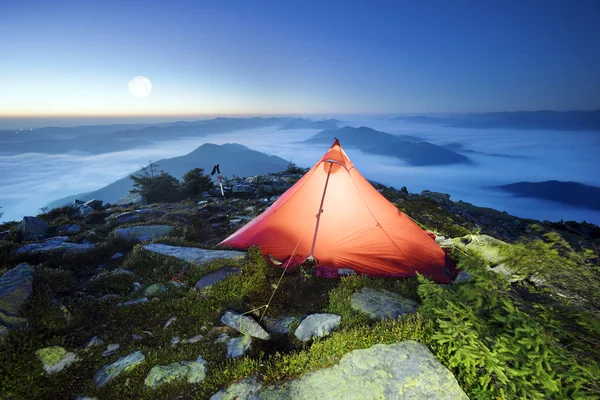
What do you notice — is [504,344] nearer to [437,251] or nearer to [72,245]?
[437,251]

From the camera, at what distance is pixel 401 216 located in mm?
8031

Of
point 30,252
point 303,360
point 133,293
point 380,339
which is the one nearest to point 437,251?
point 380,339

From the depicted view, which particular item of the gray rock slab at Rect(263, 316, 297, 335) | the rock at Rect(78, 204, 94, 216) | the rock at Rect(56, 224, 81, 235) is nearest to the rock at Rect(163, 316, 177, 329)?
the gray rock slab at Rect(263, 316, 297, 335)

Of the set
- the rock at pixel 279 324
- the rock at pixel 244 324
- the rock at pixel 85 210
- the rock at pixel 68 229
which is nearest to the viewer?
the rock at pixel 244 324

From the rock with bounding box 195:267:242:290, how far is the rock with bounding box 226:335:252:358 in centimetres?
173

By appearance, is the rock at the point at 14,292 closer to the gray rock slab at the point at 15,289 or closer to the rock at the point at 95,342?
the gray rock slab at the point at 15,289

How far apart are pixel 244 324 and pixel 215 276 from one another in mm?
1793

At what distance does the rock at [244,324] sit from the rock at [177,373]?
0.87 m

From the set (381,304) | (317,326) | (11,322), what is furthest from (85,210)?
(381,304)

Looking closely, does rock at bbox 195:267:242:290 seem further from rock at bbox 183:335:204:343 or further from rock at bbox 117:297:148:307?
rock at bbox 183:335:204:343

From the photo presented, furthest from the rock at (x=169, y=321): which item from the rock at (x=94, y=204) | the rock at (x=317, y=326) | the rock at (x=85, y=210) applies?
the rock at (x=94, y=204)

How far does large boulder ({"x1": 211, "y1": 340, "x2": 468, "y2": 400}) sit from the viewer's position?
11.8 ft

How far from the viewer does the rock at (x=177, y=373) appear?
4.04 m

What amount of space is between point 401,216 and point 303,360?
5.36 metres
